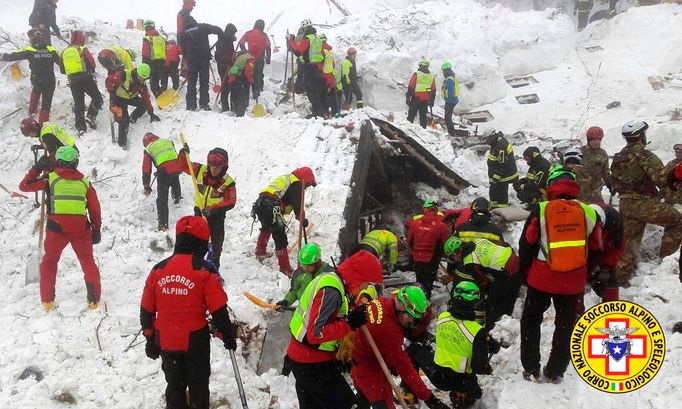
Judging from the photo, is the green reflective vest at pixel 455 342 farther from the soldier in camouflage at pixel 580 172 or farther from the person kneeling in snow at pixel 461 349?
the soldier in camouflage at pixel 580 172

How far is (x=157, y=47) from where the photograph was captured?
10.4 metres

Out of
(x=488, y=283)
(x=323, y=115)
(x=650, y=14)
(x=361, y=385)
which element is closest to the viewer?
(x=361, y=385)

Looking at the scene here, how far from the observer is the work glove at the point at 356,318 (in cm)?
371

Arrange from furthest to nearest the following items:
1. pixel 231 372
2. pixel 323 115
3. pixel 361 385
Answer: pixel 323 115 < pixel 231 372 < pixel 361 385

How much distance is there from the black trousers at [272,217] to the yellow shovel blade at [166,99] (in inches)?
192

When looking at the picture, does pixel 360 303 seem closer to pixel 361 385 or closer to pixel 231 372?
pixel 361 385

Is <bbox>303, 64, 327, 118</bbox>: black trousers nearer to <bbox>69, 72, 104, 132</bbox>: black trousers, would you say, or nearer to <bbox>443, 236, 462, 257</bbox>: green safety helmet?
<bbox>69, 72, 104, 132</bbox>: black trousers

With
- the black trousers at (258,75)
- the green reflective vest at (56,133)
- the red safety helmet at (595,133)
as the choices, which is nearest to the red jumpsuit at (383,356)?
the red safety helmet at (595,133)

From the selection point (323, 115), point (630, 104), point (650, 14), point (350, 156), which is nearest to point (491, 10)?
point (650, 14)

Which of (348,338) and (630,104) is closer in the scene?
(348,338)

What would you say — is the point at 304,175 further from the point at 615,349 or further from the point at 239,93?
the point at 239,93

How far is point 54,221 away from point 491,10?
53.9 feet

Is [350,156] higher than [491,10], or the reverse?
[491,10]

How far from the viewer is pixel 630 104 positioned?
41.4 ft
